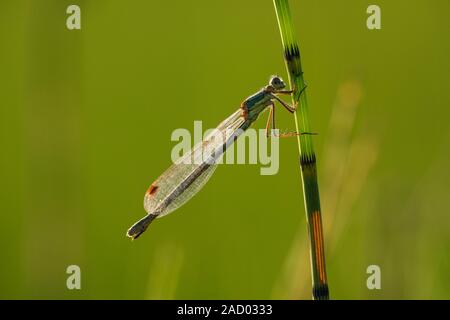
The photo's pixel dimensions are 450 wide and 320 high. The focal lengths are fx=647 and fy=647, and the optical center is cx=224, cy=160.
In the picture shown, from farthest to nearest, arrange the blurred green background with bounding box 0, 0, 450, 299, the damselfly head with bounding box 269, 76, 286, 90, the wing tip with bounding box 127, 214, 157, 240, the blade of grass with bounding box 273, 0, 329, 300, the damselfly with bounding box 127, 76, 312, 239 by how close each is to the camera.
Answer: the damselfly with bounding box 127, 76, 312, 239 → the damselfly head with bounding box 269, 76, 286, 90 → the blurred green background with bounding box 0, 0, 450, 299 → the wing tip with bounding box 127, 214, 157, 240 → the blade of grass with bounding box 273, 0, 329, 300

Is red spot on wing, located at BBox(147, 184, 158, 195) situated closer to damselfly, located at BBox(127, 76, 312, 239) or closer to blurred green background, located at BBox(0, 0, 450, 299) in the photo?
damselfly, located at BBox(127, 76, 312, 239)

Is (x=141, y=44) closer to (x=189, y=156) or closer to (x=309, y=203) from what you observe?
(x=189, y=156)

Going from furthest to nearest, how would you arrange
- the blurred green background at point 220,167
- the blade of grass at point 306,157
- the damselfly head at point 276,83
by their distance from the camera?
the damselfly head at point 276,83
the blurred green background at point 220,167
the blade of grass at point 306,157

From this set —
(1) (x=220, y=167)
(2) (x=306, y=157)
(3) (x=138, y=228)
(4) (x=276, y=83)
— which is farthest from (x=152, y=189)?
(2) (x=306, y=157)

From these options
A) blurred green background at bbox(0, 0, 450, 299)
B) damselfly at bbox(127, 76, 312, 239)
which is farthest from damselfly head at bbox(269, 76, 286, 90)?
blurred green background at bbox(0, 0, 450, 299)

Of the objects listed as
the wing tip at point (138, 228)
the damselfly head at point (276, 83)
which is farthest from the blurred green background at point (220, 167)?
the damselfly head at point (276, 83)

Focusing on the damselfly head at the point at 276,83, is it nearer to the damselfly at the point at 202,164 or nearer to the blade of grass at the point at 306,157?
the damselfly at the point at 202,164

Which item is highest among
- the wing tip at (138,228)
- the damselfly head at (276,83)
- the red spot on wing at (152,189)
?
the damselfly head at (276,83)
